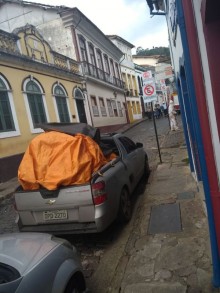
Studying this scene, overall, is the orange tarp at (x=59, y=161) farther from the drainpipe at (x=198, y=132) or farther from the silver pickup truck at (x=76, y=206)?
the drainpipe at (x=198, y=132)

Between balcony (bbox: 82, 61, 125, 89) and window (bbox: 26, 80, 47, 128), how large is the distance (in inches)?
313

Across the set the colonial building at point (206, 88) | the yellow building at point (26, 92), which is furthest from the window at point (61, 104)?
the colonial building at point (206, 88)

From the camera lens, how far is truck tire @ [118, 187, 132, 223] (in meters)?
5.33

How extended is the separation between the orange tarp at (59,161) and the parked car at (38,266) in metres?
1.48

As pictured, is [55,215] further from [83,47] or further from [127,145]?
[83,47]

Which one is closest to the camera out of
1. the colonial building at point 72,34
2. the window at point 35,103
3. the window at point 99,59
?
the window at point 35,103

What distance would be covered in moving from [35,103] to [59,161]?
1053cm

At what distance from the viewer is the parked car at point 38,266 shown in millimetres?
2400

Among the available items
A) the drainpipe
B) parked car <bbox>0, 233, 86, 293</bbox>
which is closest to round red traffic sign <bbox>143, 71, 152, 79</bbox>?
the drainpipe

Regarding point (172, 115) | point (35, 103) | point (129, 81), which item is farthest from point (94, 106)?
point (129, 81)

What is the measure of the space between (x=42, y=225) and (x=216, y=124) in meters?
3.20

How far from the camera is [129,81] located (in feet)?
134

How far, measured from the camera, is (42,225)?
4.88 m

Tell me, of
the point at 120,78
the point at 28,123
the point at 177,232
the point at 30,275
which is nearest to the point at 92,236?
the point at 177,232
